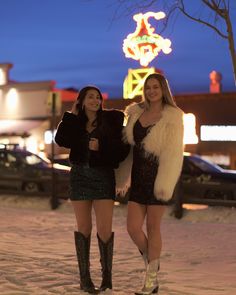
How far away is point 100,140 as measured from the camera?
493 cm

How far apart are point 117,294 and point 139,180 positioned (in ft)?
3.43

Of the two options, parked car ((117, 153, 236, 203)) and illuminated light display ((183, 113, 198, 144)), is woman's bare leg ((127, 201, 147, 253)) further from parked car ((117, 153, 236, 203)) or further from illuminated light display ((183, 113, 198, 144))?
illuminated light display ((183, 113, 198, 144))

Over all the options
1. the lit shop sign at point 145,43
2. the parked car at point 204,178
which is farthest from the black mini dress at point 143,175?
the lit shop sign at point 145,43

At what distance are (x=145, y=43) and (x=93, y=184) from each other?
87.4 feet

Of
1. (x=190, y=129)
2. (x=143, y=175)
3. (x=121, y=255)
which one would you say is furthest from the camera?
(x=190, y=129)

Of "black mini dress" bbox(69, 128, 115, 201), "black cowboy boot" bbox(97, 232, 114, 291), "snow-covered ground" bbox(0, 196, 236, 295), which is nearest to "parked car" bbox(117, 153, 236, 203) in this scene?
"snow-covered ground" bbox(0, 196, 236, 295)

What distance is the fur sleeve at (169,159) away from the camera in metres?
4.77

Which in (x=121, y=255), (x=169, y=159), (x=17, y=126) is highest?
(x=17, y=126)

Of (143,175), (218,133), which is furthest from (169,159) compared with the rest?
(218,133)

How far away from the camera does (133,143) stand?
4898 millimetres

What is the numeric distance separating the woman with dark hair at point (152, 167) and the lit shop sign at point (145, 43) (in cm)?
2626

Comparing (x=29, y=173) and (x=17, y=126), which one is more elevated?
(x=17, y=126)

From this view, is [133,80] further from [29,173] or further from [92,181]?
[92,181]

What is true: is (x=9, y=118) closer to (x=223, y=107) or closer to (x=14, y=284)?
(x=223, y=107)
